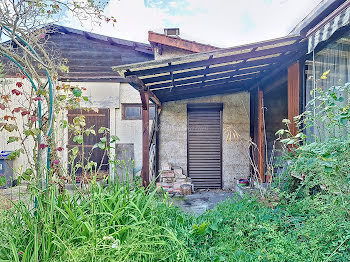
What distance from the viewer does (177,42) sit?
6332mm

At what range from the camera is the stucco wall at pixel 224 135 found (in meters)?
6.54

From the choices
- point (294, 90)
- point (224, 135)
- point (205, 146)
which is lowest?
point (205, 146)

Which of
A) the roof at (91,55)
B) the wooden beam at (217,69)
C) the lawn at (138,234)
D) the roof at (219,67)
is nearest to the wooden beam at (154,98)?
the roof at (219,67)

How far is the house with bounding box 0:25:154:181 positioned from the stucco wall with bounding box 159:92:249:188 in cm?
134

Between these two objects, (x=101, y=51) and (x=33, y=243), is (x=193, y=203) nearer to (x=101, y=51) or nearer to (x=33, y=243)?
(x=33, y=243)

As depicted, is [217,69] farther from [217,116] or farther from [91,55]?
[91,55]

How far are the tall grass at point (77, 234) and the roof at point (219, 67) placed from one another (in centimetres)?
207

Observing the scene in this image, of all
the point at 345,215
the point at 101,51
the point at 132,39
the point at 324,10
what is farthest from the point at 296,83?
the point at 101,51

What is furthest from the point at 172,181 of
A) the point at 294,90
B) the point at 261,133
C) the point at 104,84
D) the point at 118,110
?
the point at 104,84

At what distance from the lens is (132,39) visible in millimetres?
8086

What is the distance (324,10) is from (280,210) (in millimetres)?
2612

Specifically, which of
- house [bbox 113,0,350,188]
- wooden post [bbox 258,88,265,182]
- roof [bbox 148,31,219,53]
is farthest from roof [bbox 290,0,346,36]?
roof [bbox 148,31,219,53]

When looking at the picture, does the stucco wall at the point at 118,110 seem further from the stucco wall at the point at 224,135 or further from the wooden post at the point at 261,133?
the wooden post at the point at 261,133

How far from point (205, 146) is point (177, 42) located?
9.24 ft
